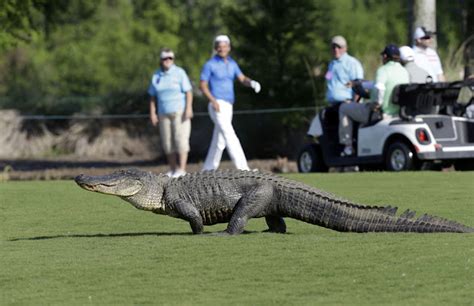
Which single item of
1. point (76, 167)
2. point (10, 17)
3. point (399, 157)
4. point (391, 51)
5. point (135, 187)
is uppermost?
point (10, 17)

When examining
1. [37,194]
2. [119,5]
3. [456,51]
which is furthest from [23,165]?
[119,5]

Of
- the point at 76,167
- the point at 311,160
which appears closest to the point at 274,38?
the point at 76,167

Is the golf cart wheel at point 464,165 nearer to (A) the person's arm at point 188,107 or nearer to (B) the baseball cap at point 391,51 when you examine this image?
(B) the baseball cap at point 391,51

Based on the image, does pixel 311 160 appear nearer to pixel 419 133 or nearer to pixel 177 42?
pixel 419 133

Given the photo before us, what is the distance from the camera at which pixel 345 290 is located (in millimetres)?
8961

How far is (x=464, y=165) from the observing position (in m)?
22.8

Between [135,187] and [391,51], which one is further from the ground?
[391,51]

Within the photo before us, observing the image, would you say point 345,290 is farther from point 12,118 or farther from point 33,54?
point 33,54

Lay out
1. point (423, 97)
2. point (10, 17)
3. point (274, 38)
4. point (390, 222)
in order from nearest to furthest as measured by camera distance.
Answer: point (390, 222) < point (423, 97) < point (10, 17) < point (274, 38)

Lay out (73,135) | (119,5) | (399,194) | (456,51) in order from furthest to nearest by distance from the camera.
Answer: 1. (119,5)
2. (73,135)
3. (456,51)
4. (399,194)

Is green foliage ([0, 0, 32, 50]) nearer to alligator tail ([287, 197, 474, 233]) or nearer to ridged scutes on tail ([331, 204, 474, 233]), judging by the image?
alligator tail ([287, 197, 474, 233])

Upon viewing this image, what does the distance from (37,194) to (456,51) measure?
44.0ft

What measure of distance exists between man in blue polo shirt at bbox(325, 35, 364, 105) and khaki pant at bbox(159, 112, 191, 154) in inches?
100

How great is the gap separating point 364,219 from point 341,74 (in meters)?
11.5
